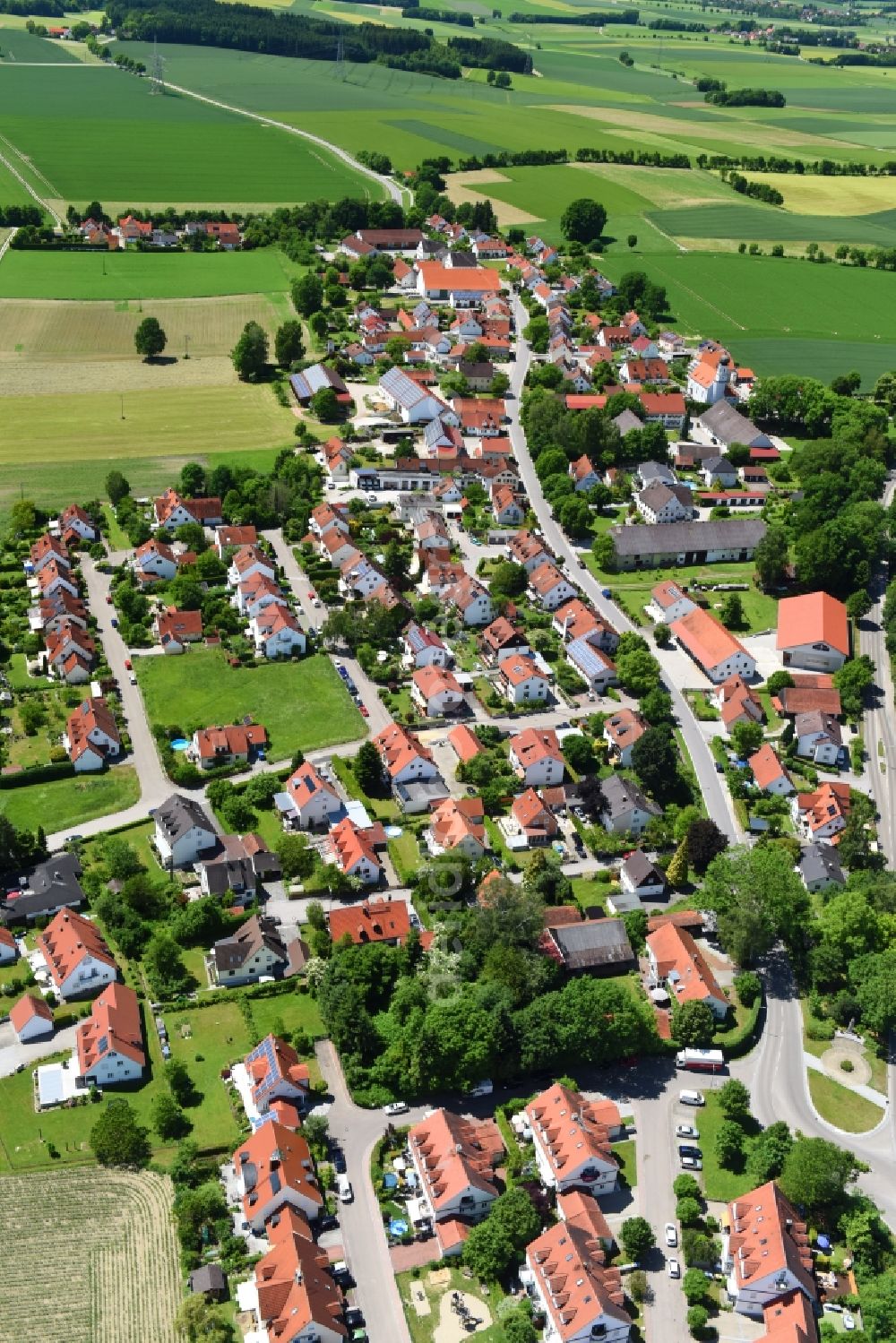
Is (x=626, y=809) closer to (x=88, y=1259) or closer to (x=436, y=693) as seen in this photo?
(x=436, y=693)

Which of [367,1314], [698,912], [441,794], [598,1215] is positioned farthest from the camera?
[441,794]

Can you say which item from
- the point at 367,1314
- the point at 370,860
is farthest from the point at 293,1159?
the point at 370,860

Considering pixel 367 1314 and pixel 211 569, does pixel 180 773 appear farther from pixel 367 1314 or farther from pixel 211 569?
pixel 367 1314

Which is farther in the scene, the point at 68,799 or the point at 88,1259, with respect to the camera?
the point at 68,799

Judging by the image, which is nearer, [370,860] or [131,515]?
[370,860]

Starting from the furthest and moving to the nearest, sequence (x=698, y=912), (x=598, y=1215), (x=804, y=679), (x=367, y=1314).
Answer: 1. (x=804, y=679)
2. (x=698, y=912)
3. (x=598, y=1215)
4. (x=367, y=1314)

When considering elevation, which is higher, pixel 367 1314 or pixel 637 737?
pixel 637 737

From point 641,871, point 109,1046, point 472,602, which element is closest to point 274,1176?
point 109,1046
